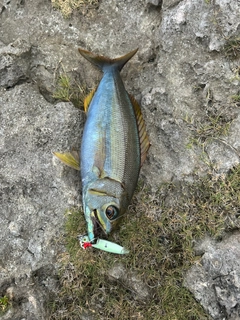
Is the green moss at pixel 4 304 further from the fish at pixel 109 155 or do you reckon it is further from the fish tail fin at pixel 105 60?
the fish tail fin at pixel 105 60

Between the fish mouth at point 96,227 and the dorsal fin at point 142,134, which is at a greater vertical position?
the dorsal fin at point 142,134

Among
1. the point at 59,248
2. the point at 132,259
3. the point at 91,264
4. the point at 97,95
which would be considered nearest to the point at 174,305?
the point at 132,259

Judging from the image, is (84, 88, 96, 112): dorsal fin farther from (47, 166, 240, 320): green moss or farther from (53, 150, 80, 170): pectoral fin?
(47, 166, 240, 320): green moss

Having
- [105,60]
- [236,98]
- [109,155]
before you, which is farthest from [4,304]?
[236,98]

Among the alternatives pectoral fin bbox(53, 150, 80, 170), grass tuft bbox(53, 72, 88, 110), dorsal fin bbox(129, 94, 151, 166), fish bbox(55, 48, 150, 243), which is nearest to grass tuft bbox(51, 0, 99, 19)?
grass tuft bbox(53, 72, 88, 110)

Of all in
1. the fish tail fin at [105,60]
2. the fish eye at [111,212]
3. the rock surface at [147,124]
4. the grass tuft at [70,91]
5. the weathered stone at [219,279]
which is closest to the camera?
the weathered stone at [219,279]

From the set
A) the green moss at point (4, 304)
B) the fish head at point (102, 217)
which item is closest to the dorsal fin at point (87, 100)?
the fish head at point (102, 217)

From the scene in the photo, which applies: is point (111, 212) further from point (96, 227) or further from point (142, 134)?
point (142, 134)
